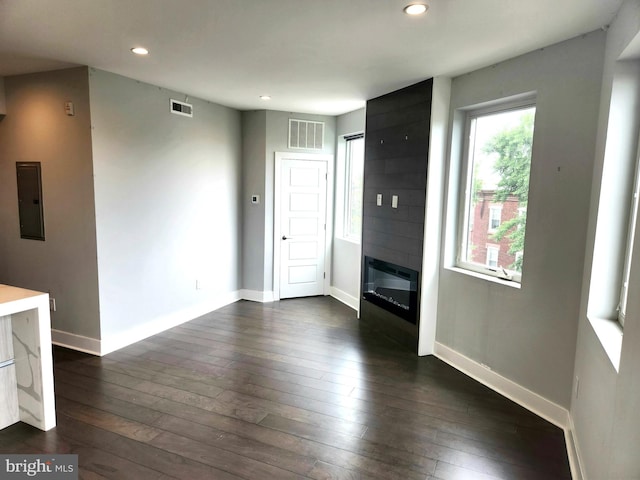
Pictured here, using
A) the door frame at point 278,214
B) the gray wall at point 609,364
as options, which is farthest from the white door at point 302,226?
the gray wall at point 609,364

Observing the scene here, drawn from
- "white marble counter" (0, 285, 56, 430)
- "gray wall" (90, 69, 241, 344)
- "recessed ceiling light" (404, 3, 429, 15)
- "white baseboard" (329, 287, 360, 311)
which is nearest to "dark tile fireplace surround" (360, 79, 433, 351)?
"white baseboard" (329, 287, 360, 311)

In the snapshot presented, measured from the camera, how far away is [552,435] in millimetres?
2586

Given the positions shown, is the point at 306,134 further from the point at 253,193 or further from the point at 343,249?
the point at 343,249

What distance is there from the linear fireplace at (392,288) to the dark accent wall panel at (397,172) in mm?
102

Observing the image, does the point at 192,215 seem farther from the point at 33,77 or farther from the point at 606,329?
the point at 606,329

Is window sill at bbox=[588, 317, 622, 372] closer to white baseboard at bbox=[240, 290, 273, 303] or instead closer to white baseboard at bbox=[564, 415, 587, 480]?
white baseboard at bbox=[564, 415, 587, 480]

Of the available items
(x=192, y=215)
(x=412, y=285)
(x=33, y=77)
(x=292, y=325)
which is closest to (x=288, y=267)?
(x=292, y=325)

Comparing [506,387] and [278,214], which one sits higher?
[278,214]

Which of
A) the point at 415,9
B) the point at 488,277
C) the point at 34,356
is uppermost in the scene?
the point at 415,9

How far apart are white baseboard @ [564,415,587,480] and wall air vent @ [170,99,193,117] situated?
450 centimetres

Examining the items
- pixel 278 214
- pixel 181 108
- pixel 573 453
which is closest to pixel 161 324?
pixel 278 214

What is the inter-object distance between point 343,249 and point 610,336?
385 centimetres

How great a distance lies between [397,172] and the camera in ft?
13.5

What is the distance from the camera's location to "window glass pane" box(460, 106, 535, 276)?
308 cm
